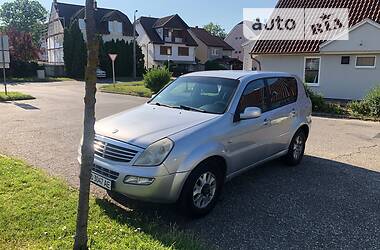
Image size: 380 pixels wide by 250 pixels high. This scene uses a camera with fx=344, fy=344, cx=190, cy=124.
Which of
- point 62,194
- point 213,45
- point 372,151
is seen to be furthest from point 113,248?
point 213,45

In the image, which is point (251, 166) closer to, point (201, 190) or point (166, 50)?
point (201, 190)

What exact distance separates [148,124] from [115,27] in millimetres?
45957

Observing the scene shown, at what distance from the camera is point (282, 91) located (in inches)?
235

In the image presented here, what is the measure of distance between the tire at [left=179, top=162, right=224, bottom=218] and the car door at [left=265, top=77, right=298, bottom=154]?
1.54 metres

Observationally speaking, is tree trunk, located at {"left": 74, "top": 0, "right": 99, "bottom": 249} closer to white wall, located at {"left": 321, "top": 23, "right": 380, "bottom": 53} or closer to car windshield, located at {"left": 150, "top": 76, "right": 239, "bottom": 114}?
car windshield, located at {"left": 150, "top": 76, "right": 239, "bottom": 114}

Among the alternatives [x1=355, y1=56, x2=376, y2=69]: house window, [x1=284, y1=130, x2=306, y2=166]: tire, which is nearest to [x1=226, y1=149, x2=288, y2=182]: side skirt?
[x1=284, y1=130, x2=306, y2=166]: tire

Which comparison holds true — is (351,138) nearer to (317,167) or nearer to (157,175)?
(317,167)

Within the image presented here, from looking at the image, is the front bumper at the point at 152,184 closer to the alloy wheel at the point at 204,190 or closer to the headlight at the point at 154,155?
the headlight at the point at 154,155

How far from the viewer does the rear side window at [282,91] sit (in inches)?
222

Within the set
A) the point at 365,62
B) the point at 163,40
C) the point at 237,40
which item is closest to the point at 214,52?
the point at 237,40

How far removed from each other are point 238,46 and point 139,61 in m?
28.3

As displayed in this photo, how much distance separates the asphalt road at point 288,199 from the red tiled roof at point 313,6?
11494mm

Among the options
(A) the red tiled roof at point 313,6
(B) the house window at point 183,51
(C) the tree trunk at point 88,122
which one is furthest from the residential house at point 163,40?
(C) the tree trunk at point 88,122

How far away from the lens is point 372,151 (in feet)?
25.5
